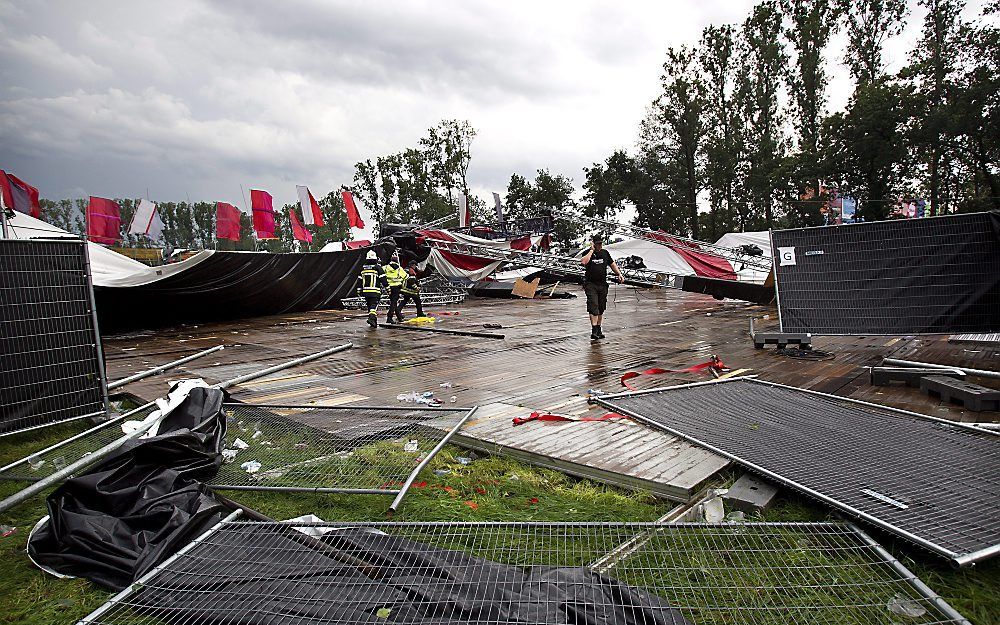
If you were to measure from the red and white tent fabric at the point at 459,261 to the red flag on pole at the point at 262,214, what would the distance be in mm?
5593

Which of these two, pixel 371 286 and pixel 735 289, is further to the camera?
pixel 735 289

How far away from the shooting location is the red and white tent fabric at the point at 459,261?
20.6 meters

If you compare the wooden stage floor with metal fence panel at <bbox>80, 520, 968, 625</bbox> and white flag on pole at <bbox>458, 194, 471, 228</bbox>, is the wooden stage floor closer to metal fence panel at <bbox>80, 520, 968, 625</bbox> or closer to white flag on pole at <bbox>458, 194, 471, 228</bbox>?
metal fence panel at <bbox>80, 520, 968, 625</bbox>

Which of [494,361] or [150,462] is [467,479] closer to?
[150,462]

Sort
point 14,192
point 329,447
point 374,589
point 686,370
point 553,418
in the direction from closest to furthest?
point 374,589
point 329,447
point 553,418
point 686,370
point 14,192

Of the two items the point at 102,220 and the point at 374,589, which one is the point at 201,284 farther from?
the point at 374,589

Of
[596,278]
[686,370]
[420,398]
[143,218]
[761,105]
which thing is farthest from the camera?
[761,105]

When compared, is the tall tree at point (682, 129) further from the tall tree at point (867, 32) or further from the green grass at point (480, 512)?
the green grass at point (480, 512)

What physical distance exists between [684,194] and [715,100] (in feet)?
21.8

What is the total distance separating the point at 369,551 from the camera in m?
2.44

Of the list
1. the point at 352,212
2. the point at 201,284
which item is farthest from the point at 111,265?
the point at 352,212

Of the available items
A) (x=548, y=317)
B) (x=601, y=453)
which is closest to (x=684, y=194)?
(x=548, y=317)

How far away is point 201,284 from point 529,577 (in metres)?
12.4

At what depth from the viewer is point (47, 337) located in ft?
14.0
